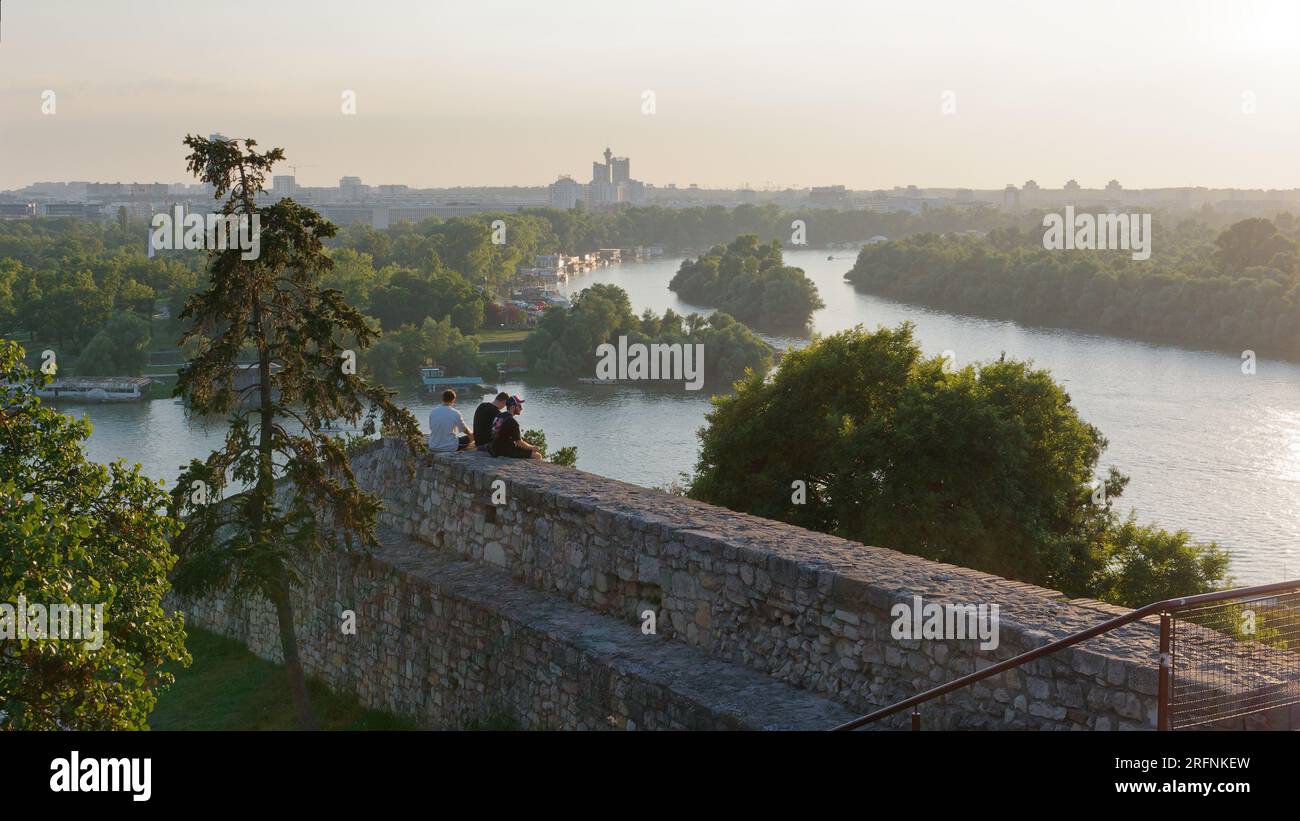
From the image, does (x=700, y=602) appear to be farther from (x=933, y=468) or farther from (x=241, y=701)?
(x=933, y=468)

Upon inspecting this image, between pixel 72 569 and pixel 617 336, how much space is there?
1992 inches

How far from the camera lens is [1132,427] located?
37.5m

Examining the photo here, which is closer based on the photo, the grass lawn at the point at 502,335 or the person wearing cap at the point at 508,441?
the person wearing cap at the point at 508,441

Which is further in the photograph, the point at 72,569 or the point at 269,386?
the point at 269,386

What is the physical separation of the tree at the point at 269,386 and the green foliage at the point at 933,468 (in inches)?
254

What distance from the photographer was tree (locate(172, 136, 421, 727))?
9.30 metres

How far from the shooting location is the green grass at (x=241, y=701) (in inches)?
380

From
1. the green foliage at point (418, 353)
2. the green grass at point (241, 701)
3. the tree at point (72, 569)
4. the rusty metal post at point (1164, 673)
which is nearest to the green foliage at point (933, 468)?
the green grass at point (241, 701)

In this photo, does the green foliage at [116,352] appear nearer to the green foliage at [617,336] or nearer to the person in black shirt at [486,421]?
the green foliage at [617,336]

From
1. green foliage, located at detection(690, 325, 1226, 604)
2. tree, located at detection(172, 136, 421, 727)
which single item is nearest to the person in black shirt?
tree, located at detection(172, 136, 421, 727)

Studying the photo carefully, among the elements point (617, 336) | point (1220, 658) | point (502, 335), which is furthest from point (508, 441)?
point (502, 335)

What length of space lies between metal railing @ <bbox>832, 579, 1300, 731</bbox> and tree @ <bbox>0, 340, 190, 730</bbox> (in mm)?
3698

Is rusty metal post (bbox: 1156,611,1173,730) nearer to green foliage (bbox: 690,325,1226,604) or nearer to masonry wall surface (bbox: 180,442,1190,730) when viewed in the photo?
masonry wall surface (bbox: 180,442,1190,730)
